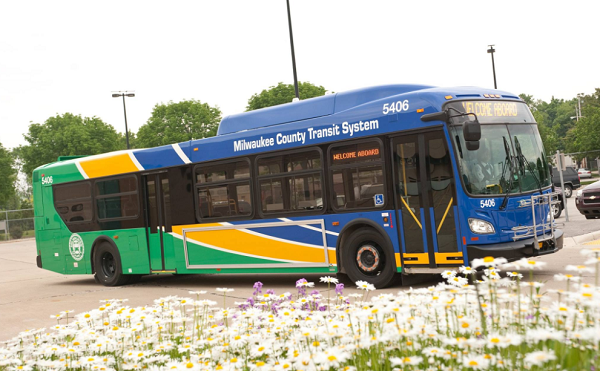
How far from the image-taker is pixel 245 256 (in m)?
13.1

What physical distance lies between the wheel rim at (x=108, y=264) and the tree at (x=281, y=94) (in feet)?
147

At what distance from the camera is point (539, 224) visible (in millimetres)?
10344

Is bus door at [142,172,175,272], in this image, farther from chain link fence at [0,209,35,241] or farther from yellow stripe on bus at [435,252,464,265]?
chain link fence at [0,209,35,241]

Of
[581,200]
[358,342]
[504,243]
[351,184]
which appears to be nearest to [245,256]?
[351,184]

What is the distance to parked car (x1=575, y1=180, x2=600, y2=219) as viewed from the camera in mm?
20391

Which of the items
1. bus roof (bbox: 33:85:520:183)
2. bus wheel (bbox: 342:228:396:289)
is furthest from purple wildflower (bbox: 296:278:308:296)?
bus roof (bbox: 33:85:520:183)

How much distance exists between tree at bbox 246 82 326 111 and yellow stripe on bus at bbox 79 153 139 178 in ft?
145

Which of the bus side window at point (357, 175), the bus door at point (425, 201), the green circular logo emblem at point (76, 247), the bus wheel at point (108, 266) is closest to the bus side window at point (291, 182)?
the bus side window at point (357, 175)

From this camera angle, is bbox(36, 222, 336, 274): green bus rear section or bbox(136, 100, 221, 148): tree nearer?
bbox(36, 222, 336, 274): green bus rear section

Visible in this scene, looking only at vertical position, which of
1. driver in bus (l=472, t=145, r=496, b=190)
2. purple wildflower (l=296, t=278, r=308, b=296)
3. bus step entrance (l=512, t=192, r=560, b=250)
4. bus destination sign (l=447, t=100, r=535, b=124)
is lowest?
purple wildflower (l=296, t=278, r=308, b=296)

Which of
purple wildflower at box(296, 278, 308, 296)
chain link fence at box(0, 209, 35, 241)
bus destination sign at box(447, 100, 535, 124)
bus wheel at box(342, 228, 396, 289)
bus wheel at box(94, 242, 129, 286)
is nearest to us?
purple wildflower at box(296, 278, 308, 296)

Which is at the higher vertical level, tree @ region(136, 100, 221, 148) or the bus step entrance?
tree @ region(136, 100, 221, 148)

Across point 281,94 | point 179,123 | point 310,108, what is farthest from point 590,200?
point 179,123

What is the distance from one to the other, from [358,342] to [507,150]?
6951 millimetres
